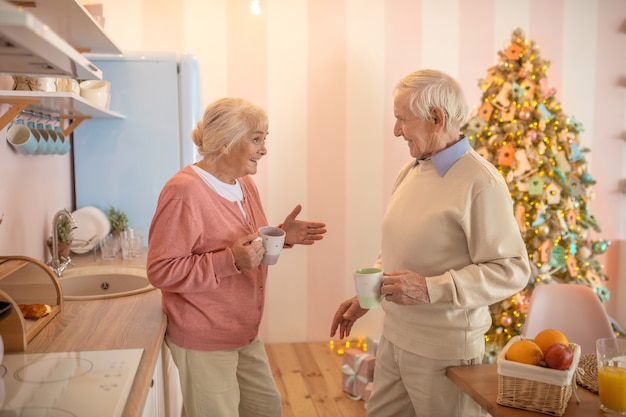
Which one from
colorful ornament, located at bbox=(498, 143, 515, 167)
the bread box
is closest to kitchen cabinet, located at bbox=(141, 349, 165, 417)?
the bread box

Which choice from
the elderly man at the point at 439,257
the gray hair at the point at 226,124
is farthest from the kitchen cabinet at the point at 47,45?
the elderly man at the point at 439,257

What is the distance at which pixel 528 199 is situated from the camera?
361 cm

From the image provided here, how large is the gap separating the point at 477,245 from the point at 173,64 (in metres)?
2.11

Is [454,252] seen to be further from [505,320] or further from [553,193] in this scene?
[553,193]

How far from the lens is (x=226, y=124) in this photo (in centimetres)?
193

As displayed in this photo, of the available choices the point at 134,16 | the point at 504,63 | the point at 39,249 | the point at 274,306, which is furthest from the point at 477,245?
the point at 134,16

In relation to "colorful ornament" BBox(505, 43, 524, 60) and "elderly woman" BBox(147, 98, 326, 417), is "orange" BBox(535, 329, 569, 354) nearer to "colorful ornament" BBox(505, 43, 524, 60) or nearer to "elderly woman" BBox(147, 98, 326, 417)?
"elderly woman" BBox(147, 98, 326, 417)

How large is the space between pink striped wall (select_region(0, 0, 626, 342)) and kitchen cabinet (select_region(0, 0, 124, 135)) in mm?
1570

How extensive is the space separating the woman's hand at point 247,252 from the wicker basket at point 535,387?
77 cm

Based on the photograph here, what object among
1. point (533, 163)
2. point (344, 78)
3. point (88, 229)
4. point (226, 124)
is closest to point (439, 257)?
point (226, 124)

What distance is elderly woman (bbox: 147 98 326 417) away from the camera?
1.79 m

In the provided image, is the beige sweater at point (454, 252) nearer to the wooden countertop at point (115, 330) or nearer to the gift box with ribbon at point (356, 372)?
the wooden countertop at point (115, 330)

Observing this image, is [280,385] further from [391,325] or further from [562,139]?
[562,139]

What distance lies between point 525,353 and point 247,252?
83cm
